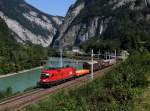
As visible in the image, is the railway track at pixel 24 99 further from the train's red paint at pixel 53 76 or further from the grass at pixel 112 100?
the grass at pixel 112 100

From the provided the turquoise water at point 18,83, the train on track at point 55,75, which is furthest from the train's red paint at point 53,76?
the turquoise water at point 18,83

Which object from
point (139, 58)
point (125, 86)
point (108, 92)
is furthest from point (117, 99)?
point (139, 58)

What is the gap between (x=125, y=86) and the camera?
2588 centimetres

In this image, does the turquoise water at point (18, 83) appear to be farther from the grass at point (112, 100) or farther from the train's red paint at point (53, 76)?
the grass at point (112, 100)

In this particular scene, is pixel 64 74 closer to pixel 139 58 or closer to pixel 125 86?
pixel 139 58

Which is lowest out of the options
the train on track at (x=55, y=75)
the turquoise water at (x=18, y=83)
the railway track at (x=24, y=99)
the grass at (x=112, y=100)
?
the turquoise water at (x=18, y=83)

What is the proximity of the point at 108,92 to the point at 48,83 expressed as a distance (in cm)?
3974

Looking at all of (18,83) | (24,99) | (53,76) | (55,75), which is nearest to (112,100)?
(24,99)

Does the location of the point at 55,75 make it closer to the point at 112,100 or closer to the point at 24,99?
the point at 24,99

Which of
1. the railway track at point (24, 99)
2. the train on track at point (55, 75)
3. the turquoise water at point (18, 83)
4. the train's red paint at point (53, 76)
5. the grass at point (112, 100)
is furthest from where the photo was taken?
the turquoise water at point (18, 83)

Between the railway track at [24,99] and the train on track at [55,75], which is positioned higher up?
the train on track at [55,75]

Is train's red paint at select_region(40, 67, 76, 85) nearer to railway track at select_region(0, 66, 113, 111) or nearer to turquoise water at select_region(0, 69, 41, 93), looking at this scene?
railway track at select_region(0, 66, 113, 111)

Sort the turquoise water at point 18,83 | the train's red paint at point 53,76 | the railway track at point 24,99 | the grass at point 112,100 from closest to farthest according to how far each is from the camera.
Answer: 1. the grass at point 112,100
2. the railway track at point 24,99
3. the train's red paint at point 53,76
4. the turquoise water at point 18,83

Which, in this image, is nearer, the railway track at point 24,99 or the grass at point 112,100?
Answer: the grass at point 112,100
